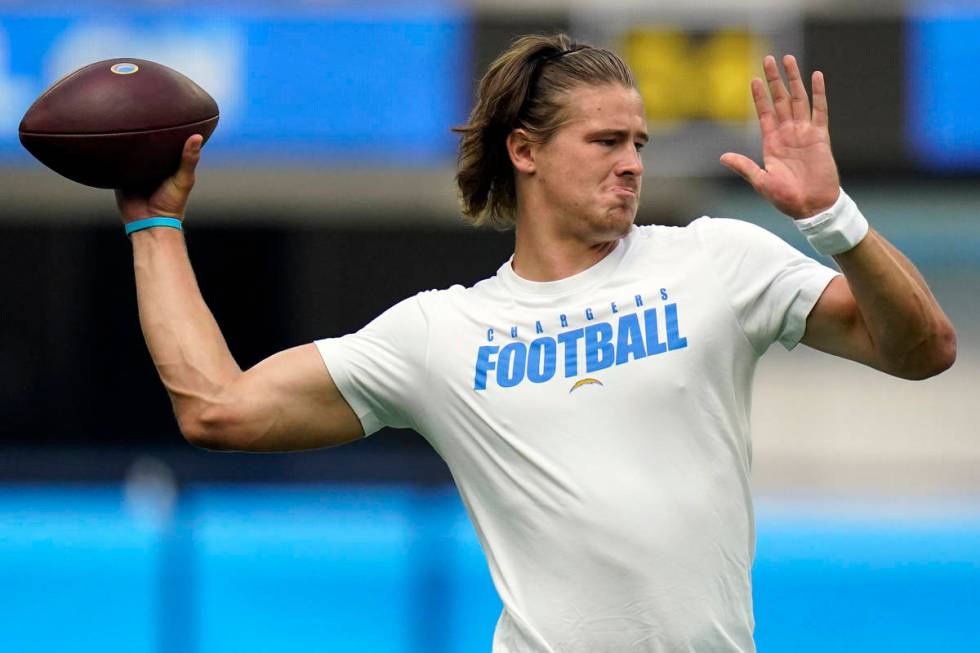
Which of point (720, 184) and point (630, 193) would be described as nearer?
point (630, 193)

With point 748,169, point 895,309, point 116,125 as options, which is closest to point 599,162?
point 748,169

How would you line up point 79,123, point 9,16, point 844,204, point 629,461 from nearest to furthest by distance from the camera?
point 844,204 → point 629,461 → point 79,123 → point 9,16

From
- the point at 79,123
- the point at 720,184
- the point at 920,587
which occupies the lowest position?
the point at 920,587

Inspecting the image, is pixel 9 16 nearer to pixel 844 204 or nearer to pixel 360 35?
pixel 360 35

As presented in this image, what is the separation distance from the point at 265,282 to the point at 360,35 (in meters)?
2.91

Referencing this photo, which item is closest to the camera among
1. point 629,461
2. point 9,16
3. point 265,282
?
point 629,461

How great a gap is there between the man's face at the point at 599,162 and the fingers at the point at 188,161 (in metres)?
0.88

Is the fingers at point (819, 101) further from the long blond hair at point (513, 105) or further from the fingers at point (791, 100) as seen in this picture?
the long blond hair at point (513, 105)

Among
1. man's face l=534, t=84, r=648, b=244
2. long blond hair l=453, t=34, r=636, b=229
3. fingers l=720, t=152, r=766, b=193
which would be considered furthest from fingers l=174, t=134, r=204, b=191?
fingers l=720, t=152, r=766, b=193

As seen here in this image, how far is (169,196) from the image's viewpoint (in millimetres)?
4305

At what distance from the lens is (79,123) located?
4.29 meters

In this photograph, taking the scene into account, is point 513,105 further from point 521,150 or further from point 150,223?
point 150,223

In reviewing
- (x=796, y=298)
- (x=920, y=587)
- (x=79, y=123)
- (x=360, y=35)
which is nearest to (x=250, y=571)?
(x=920, y=587)

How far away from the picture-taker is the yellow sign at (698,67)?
1178 centimetres
